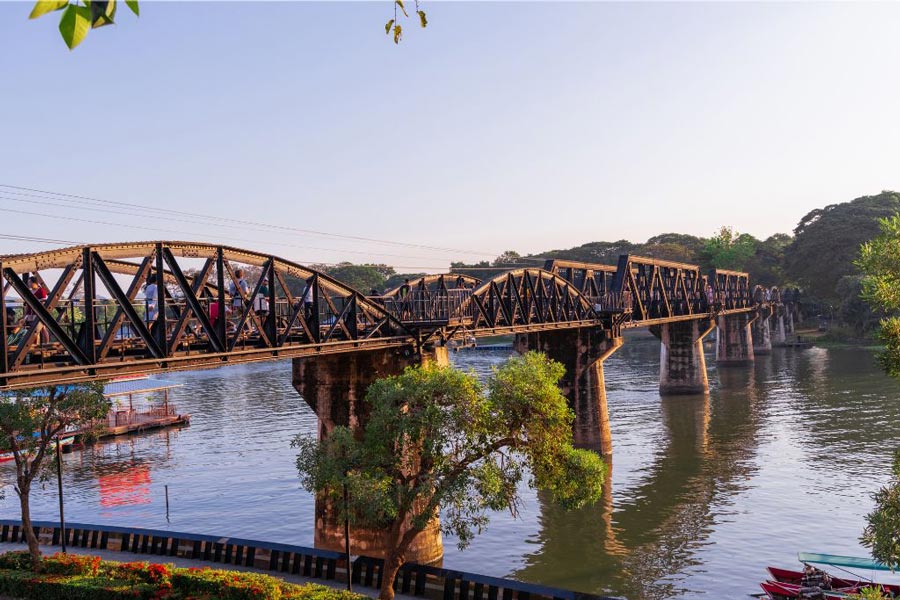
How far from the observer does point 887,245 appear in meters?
23.4

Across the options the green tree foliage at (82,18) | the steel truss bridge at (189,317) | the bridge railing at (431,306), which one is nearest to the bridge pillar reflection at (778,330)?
the steel truss bridge at (189,317)

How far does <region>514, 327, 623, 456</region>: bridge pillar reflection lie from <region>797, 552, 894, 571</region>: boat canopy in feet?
86.6

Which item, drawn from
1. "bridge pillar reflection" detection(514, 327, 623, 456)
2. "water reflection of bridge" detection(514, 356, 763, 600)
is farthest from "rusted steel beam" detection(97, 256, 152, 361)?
"bridge pillar reflection" detection(514, 327, 623, 456)

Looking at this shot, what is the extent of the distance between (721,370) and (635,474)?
7919 centimetres

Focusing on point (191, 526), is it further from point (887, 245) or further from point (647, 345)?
point (647, 345)

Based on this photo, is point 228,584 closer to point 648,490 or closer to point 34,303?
point 34,303

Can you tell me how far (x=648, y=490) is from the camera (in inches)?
2147

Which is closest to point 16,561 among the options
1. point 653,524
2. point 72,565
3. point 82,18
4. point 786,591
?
point 72,565

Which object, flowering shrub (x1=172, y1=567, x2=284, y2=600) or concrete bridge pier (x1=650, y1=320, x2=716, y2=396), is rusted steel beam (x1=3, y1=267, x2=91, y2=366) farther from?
concrete bridge pier (x1=650, y1=320, x2=716, y2=396)

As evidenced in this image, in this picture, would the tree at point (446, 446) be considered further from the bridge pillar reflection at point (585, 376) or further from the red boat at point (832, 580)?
the bridge pillar reflection at point (585, 376)

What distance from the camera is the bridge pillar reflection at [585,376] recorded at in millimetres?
63250

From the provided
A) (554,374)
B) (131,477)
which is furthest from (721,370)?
(554,374)

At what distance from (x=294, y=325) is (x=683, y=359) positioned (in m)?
72.9

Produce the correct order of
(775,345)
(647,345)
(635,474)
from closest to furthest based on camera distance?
(635,474) < (775,345) < (647,345)
